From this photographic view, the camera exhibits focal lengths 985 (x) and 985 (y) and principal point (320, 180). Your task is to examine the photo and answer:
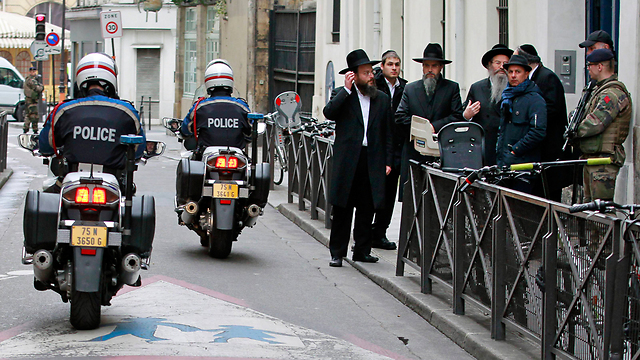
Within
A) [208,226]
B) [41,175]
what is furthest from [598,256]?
[41,175]

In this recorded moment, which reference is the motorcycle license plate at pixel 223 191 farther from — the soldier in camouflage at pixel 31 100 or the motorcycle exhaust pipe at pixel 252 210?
the soldier in camouflage at pixel 31 100

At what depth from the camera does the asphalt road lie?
5988 millimetres

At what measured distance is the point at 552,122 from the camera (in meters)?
8.42

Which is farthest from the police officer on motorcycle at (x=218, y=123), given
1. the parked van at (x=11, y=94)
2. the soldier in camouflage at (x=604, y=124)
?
the parked van at (x=11, y=94)

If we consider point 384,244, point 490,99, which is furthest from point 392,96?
point 384,244

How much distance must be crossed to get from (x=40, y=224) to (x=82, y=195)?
1.01 ft

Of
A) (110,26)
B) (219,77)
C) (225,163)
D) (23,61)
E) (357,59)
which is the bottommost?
(225,163)

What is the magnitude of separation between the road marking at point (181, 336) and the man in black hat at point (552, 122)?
2740mm

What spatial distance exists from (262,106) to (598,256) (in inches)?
889

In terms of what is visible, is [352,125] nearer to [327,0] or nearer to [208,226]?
[208,226]

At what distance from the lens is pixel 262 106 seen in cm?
2716

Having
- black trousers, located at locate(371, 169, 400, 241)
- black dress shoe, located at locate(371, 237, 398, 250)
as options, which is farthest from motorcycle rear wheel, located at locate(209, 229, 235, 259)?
black dress shoe, located at locate(371, 237, 398, 250)

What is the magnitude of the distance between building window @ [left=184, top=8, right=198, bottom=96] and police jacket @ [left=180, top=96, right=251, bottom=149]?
2542 cm

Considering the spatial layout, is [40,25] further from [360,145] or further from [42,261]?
[42,261]
